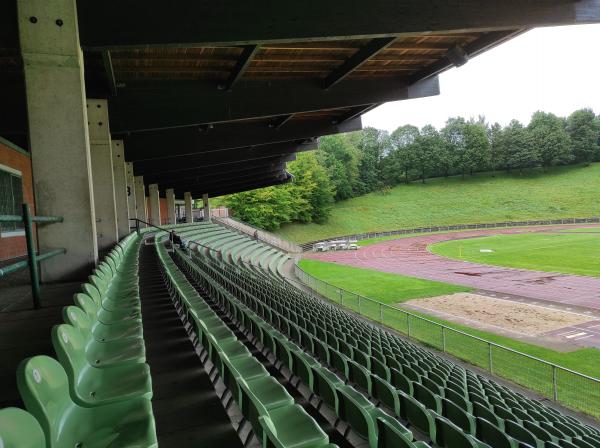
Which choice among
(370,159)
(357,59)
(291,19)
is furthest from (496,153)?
(291,19)

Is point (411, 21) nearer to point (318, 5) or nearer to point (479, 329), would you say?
point (318, 5)

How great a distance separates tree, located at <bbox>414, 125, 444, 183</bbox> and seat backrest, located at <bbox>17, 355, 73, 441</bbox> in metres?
96.5

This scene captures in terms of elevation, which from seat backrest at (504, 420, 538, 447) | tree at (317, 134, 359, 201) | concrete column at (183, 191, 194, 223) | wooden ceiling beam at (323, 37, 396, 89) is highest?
tree at (317, 134, 359, 201)

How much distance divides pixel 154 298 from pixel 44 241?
2.04 metres

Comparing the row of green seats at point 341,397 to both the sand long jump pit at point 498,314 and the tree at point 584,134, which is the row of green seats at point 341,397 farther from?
the tree at point 584,134

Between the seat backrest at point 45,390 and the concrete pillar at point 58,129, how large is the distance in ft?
16.1

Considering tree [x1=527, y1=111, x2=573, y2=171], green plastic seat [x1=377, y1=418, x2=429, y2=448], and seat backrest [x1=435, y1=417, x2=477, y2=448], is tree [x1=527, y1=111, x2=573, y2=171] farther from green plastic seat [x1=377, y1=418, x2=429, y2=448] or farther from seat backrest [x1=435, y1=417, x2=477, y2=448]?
green plastic seat [x1=377, y1=418, x2=429, y2=448]

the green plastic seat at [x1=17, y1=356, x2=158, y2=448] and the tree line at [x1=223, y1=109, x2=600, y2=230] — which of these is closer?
the green plastic seat at [x1=17, y1=356, x2=158, y2=448]

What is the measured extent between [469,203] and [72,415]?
273 feet

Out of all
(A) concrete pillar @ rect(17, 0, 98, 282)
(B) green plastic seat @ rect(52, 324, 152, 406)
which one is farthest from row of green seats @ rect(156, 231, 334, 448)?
(A) concrete pillar @ rect(17, 0, 98, 282)

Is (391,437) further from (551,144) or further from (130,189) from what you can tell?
(551,144)

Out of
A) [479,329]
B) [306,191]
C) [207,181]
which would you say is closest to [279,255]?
[207,181]

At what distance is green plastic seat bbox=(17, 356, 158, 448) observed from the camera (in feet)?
6.50

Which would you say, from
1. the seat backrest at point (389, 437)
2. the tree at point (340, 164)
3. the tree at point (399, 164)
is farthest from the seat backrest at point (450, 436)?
the tree at point (399, 164)
